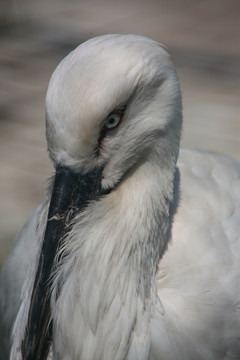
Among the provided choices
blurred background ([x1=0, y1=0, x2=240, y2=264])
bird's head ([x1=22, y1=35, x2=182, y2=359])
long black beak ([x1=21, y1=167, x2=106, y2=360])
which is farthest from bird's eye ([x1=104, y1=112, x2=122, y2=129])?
blurred background ([x1=0, y1=0, x2=240, y2=264])

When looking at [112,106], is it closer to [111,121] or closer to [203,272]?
[111,121]

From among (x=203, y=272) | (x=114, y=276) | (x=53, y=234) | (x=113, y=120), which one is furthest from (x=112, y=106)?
(x=203, y=272)

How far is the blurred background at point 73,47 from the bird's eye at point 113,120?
170cm

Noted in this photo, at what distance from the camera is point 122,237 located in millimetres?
2004

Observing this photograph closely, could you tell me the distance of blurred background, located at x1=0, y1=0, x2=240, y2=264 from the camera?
4.09 meters

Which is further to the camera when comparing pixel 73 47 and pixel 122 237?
pixel 73 47

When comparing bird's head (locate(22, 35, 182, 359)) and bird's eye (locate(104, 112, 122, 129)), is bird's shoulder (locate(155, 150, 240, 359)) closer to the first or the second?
bird's head (locate(22, 35, 182, 359))

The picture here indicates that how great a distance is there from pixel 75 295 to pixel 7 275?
0.61 metres

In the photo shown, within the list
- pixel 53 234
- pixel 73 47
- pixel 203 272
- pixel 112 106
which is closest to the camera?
pixel 112 106

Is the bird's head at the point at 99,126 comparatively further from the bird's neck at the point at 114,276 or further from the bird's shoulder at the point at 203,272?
the bird's shoulder at the point at 203,272

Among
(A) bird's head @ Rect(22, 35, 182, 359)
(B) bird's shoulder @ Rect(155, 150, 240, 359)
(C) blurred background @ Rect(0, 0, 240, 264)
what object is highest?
(A) bird's head @ Rect(22, 35, 182, 359)

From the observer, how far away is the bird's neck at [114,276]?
2.00 meters

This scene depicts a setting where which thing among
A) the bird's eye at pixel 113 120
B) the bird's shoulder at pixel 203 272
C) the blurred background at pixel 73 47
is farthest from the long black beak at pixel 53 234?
the blurred background at pixel 73 47

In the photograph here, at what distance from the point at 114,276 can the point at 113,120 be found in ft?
1.59
